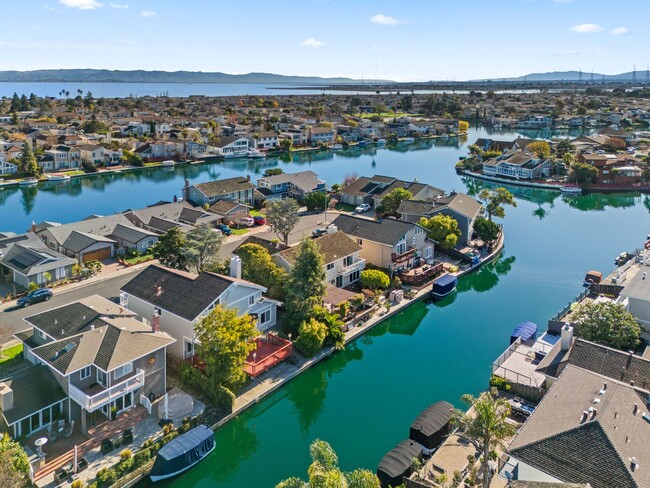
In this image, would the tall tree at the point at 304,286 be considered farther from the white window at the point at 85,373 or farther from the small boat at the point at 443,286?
the white window at the point at 85,373

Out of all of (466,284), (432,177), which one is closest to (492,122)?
(432,177)

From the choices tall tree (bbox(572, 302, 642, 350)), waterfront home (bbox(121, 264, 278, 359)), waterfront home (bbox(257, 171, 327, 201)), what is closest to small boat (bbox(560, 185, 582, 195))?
waterfront home (bbox(257, 171, 327, 201))

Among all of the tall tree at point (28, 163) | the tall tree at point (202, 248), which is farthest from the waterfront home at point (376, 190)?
the tall tree at point (28, 163)

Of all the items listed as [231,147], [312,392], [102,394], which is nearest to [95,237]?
[102,394]

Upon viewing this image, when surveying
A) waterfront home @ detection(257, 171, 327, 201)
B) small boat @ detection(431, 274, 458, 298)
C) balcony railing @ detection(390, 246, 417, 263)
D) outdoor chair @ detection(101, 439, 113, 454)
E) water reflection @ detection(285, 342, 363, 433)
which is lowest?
water reflection @ detection(285, 342, 363, 433)

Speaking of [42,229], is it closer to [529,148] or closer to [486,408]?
[486,408]

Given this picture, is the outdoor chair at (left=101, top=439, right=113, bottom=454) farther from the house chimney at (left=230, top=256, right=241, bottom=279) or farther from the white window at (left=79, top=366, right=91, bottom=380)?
the house chimney at (left=230, top=256, right=241, bottom=279)
